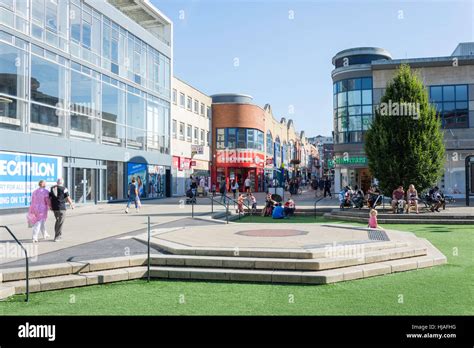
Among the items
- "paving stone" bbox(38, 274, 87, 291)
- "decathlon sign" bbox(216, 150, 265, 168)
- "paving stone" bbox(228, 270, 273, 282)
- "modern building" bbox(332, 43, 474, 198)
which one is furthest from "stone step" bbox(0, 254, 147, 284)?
"decathlon sign" bbox(216, 150, 265, 168)

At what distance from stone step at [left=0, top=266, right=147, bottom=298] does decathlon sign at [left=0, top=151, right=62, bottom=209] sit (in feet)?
46.5

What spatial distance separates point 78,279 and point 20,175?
1537 centimetres

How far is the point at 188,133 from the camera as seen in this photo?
45.6m

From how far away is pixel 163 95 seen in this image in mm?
38938

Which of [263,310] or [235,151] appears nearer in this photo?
[263,310]

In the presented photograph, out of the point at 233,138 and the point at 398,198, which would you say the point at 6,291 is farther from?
the point at 233,138

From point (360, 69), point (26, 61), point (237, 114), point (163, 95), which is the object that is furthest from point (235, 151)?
point (26, 61)

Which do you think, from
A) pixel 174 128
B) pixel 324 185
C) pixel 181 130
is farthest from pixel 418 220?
pixel 181 130

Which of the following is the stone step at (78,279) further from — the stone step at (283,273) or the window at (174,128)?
the window at (174,128)

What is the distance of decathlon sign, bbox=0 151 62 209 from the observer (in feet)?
66.7

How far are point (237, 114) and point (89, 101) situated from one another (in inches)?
1038

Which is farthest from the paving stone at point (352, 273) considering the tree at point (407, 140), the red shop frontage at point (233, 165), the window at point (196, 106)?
Answer: the red shop frontage at point (233, 165)

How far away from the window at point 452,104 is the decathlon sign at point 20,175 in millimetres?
29050
